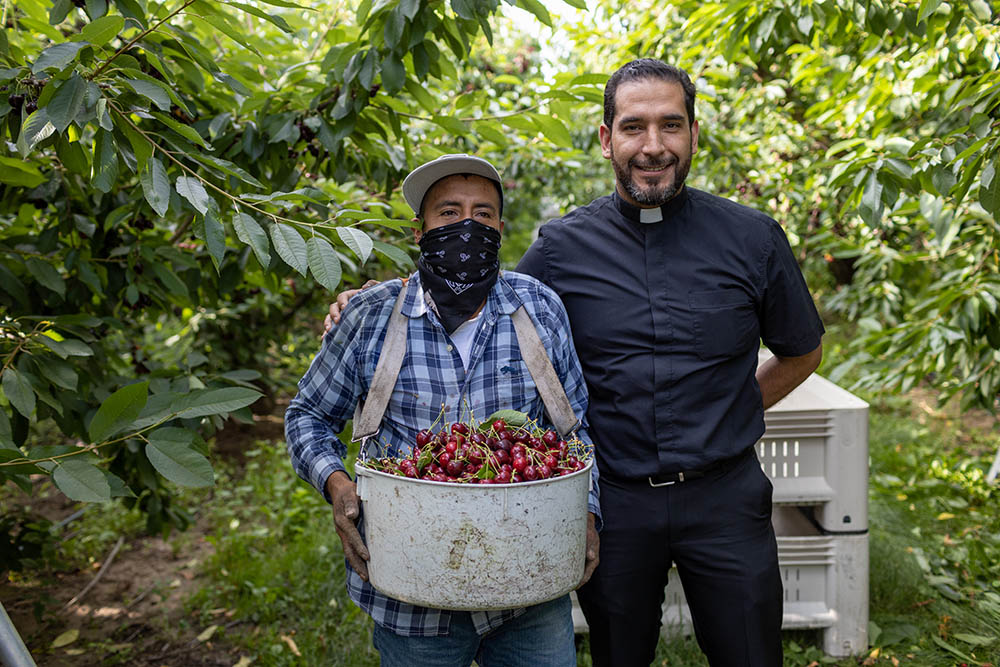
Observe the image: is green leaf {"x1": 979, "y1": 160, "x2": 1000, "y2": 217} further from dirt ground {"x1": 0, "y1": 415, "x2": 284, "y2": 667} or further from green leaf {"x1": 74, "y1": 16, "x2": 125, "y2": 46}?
dirt ground {"x1": 0, "y1": 415, "x2": 284, "y2": 667}

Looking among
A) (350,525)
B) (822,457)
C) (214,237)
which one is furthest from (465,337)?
(822,457)

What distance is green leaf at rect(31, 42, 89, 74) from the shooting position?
1.53 metres

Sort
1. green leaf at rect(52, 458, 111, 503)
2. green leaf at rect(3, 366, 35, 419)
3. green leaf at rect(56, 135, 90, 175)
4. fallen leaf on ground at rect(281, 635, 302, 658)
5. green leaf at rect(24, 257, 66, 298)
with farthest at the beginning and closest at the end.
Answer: fallen leaf on ground at rect(281, 635, 302, 658)
green leaf at rect(24, 257, 66, 298)
green leaf at rect(3, 366, 35, 419)
green leaf at rect(56, 135, 90, 175)
green leaf at rect(52, 458, 111, 503)

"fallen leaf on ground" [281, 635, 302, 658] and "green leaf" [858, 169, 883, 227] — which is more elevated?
"green leaf" [858, 169, 883, 227]

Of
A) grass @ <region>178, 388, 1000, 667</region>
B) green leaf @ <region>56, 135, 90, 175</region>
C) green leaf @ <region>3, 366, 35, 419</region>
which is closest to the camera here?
green leaf @ <region>56, 135, 90, 175</region>

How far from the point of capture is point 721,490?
7.38ft

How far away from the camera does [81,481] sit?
1.58 m

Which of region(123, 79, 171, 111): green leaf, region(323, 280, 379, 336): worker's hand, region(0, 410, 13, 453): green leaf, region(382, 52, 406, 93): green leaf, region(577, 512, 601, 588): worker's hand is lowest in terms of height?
region(577, 512, 601, 588): worker's hand

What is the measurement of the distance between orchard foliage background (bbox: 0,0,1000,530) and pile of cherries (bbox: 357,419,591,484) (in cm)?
39

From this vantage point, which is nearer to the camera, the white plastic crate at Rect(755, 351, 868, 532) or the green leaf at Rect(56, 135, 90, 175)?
the green leaf at Rect(56, 135, 90, 175)

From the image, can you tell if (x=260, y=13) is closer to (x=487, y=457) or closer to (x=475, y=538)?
(x=487, y=457)

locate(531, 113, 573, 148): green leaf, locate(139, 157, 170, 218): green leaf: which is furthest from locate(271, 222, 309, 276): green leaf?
locate(531, 113, 573, 148): green leaf

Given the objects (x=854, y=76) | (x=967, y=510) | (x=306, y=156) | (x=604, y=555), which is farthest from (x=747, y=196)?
(x=604, y=555)

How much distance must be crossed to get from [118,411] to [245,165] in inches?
45.0
